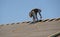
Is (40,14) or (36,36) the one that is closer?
(36,36)

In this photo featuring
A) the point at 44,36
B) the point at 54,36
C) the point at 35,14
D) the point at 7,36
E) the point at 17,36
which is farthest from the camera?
the point at 35,14

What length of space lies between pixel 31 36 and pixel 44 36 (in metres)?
0.45

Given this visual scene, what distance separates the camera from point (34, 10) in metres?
8.88

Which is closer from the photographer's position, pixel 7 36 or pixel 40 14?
pixel 7 36

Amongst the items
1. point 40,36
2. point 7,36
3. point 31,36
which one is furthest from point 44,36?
point 7,36

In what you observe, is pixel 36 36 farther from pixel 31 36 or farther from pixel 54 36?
→ pixel 54 36

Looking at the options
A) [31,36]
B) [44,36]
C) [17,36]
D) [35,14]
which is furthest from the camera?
[35,14]

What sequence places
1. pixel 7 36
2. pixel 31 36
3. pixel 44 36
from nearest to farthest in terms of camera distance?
1. pixel 44 36
2. pixel 31 36
3. pixel 7 36

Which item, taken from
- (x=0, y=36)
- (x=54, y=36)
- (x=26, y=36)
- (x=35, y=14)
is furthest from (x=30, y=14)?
(x=54, y=36)

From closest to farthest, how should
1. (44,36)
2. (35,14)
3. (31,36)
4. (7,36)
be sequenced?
(44,36)
(31,36)
(7,36)
(35,14)

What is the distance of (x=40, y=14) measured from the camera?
9023 mm

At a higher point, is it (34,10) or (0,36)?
(34,10)

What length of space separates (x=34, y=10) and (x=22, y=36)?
4.91 meters

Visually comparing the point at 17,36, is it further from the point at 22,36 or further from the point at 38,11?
the point at 38,11
